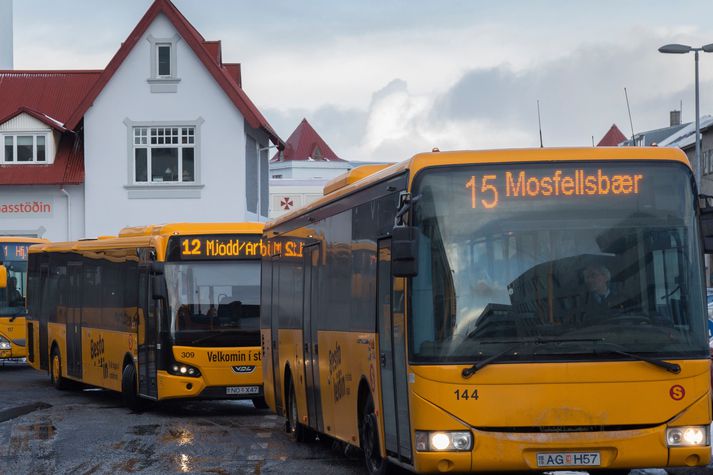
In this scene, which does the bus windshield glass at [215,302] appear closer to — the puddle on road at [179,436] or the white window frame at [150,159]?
the puddle on road at [179,436]

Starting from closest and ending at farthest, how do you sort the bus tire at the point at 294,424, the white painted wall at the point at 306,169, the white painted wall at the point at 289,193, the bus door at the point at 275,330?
the bus tire at the point at 294,424
the bus door at the point at 275,330
the white painted wall at the point at 289,193
the white painted wall at the point at 306,169

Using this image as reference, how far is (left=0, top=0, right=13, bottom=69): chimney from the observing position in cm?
6594

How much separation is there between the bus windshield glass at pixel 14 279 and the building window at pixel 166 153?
13.1 meters

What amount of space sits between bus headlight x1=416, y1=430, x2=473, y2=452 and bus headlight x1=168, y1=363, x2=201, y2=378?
11210 millimetres

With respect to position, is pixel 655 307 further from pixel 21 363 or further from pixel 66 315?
pixel 21 363

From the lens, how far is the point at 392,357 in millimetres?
11781

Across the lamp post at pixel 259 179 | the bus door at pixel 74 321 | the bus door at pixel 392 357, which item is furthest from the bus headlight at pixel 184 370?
the lamp post at pixel 259 179

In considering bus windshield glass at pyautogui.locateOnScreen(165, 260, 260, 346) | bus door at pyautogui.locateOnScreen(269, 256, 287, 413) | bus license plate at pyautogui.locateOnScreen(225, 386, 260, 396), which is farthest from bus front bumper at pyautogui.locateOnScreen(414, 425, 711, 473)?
bus windshield glass at pyautogui.locateOnScreen(165, 260, 260, 346)

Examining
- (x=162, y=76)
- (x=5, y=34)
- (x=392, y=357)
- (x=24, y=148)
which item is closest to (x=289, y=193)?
(x=5, y=34)

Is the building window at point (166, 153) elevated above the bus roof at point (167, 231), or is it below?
above

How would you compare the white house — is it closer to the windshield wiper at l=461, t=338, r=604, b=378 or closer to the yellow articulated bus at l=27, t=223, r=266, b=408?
the yellow articulated bus at l=27, t=223, r=266, b=408

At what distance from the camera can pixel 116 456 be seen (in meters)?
15.9

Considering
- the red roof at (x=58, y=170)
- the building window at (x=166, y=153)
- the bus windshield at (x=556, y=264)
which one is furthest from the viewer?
the red roof at (x=58, y=170)

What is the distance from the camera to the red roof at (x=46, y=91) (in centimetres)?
5356
